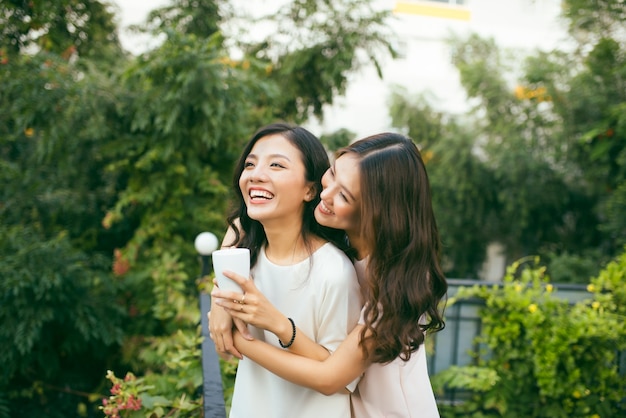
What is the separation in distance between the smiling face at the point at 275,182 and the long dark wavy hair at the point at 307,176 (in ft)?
0.07

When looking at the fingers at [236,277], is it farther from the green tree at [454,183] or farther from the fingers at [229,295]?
the green tree at [454,183]

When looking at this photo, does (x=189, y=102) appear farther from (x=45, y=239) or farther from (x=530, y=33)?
(x=530, y=33)

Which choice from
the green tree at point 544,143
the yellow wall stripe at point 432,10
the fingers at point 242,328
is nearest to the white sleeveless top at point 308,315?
the fingers at point 242,328

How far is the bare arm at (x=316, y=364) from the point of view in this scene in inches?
48.3

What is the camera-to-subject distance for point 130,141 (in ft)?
13.6

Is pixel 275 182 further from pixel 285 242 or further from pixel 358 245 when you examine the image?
pixel 358 245

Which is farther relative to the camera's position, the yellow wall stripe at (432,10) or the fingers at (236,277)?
the yellow wall stripe at (432,10)

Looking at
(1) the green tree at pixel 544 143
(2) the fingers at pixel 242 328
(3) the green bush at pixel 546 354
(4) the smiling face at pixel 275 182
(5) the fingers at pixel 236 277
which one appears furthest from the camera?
(1) the green tree at pixel 544 143

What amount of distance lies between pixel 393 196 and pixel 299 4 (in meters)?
3.91

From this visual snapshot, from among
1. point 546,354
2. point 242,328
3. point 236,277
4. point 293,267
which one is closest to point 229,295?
point 236,277

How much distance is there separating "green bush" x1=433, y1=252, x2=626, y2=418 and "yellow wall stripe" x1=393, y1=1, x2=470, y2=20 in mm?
9151

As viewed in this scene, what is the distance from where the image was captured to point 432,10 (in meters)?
11.2

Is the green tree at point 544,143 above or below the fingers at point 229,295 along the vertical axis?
above

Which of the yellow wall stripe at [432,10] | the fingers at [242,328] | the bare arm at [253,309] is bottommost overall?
the fingers at [242,328]
